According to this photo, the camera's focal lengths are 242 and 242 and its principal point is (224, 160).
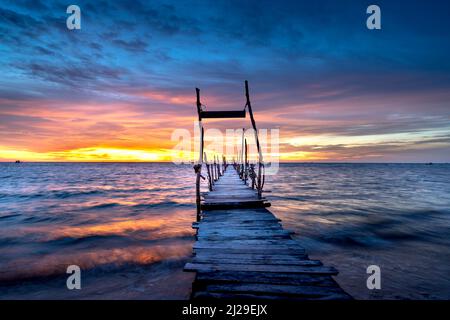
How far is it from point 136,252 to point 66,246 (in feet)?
11.6

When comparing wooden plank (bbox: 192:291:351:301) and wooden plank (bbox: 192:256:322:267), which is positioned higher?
wooden plank (bbox: 192:256:322:267)

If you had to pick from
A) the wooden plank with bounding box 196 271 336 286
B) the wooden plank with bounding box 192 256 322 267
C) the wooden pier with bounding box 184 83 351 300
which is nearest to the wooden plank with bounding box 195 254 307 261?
the wooden pier with bounding box 184 83 351 300

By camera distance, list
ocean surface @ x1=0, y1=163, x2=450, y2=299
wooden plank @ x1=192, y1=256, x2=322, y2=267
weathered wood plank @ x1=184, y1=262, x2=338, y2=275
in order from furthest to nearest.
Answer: ocean surface @ x1=0, y1=163, x2=450, y2=299 < wooden plank @ x1=192, y1=256, x2=322, y2=267 < weathered wood plank @ x1=184, y1=262, x2=338, y2=275

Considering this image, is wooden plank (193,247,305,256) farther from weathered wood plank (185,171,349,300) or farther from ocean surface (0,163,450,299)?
ocean surface (0,163,450,299)

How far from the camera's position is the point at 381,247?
11109 millimetres

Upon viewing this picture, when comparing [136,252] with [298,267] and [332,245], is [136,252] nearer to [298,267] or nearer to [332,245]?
[298,267]

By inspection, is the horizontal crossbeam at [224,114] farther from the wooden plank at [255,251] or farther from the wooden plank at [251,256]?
the wooden plank at [251,256]

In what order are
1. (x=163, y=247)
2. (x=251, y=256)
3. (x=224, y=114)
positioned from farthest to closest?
1. (x=163, y=247)
2. (x=224, y=114)
3. (x=251, y=256)

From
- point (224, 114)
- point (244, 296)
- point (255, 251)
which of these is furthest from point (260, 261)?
point (224, 114)

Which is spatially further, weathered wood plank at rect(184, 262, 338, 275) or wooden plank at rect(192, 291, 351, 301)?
weathered wood plank at rect(184, 262, 338, 275)

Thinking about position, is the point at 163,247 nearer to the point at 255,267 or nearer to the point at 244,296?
the point at 255,267

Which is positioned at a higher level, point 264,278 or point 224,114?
point 224,114
